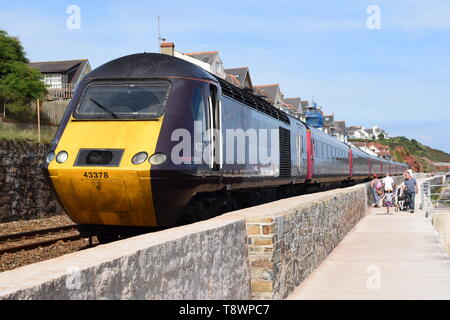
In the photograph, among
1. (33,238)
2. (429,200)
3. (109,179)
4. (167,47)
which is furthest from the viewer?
(167,47)

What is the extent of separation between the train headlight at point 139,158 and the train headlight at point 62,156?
1047mm

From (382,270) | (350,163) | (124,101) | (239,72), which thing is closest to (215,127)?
(124,101)

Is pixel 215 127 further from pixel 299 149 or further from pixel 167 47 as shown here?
pixel 167 47

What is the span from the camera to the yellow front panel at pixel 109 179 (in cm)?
752

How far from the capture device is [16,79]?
30.8 m

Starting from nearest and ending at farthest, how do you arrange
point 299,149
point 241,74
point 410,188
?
1. point 299,149
2. point 410,188
3. point 241,74

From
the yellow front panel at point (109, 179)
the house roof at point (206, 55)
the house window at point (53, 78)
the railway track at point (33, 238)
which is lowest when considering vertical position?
the railway track at point (33, 238)

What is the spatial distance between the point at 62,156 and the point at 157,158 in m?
1.42

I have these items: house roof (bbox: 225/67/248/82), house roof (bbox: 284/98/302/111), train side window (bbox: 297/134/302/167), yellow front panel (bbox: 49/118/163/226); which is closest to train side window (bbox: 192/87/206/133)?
yellow front panel (bbox: 49/118/163/226)

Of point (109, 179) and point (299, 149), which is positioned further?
point (299, 149)

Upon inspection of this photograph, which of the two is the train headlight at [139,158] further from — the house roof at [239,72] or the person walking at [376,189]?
the house roof at [239,72]

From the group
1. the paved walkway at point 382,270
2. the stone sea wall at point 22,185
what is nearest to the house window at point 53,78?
the stone sea wall at point 22,185
